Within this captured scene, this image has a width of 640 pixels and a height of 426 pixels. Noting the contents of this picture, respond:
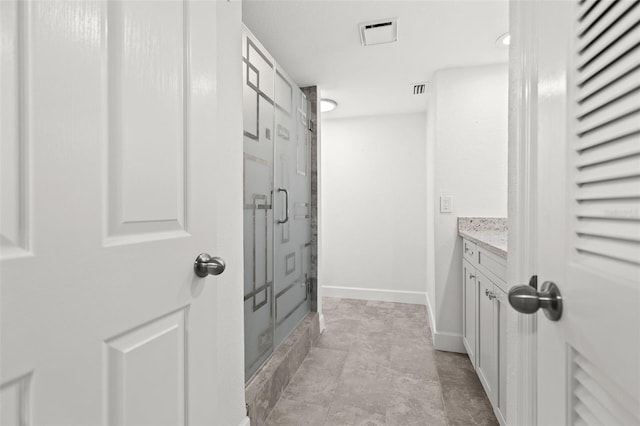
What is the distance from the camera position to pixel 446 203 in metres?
2.65

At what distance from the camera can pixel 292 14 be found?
6.06 feet

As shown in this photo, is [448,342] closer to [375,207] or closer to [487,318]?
[487,318]

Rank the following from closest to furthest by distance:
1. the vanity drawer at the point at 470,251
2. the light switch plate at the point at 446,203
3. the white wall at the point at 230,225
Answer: the white wall at the point at 230,225
the vanity drawer at the point at 470,251
the light switch plate at the point at 446,203

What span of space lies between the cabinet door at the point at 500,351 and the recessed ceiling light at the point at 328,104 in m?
2.45

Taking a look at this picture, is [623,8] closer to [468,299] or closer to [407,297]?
[468,299]

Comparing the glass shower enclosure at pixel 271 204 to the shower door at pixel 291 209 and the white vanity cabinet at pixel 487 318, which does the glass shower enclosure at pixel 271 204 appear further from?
the white vanity cabinet at pixel 487 318

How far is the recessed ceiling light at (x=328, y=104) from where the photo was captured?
334cm

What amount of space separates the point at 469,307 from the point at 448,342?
490mm

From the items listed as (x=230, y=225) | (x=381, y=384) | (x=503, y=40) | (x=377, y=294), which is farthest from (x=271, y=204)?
(x=377, y=294)

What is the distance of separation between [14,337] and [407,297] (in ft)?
12.4

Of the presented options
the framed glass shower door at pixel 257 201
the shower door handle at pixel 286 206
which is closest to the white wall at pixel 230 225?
the framed glass shower door at pixel 257 201

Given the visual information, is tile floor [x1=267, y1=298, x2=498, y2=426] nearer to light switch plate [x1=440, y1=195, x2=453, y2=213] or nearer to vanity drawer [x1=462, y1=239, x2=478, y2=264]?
vanity drawer [x1=462, y1=239, x2=478, y2=264]

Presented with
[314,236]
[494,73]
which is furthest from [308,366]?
[494,73]

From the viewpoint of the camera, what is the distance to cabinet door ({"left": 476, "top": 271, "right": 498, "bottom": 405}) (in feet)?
5.35
